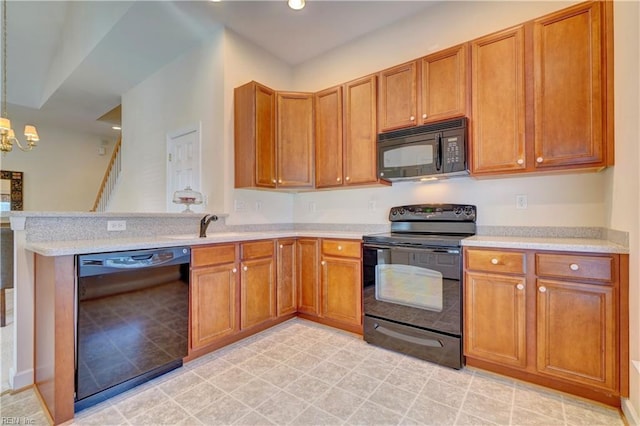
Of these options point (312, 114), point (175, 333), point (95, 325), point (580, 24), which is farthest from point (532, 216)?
point (95, 325)

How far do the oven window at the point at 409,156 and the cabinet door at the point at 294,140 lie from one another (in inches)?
37.5

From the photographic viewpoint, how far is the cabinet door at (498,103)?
2129mm

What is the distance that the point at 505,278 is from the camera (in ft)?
6.45

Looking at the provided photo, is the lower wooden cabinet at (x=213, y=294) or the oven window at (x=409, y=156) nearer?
the lower wooden cabinet at (x=213, y=294)

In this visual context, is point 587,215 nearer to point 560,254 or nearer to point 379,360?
point 560,254

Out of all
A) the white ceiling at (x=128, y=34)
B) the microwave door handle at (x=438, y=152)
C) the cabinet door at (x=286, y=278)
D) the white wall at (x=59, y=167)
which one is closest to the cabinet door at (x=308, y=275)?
the cabinet door at (x=286, y=278)

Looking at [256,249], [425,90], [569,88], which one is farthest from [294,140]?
[569,88]

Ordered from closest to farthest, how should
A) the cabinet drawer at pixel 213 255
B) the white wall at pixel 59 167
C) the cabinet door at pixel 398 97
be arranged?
the cabinet drawer at pixel 213 255
the cabinet door at pixel 398 97
the white wall at pixel 59 167

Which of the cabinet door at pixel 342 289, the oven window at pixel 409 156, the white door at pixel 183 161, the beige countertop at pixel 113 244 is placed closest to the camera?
the beige countertop at pixel 113 244

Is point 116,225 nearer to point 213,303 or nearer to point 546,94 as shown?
point 213,303

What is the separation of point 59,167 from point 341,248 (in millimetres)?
7328

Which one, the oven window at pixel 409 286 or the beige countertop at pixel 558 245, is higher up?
the beige countertop at pixel 558 245

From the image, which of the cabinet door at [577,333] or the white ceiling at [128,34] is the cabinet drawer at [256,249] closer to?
the cabinet door at [577,333]

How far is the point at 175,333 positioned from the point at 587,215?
3.09 m
